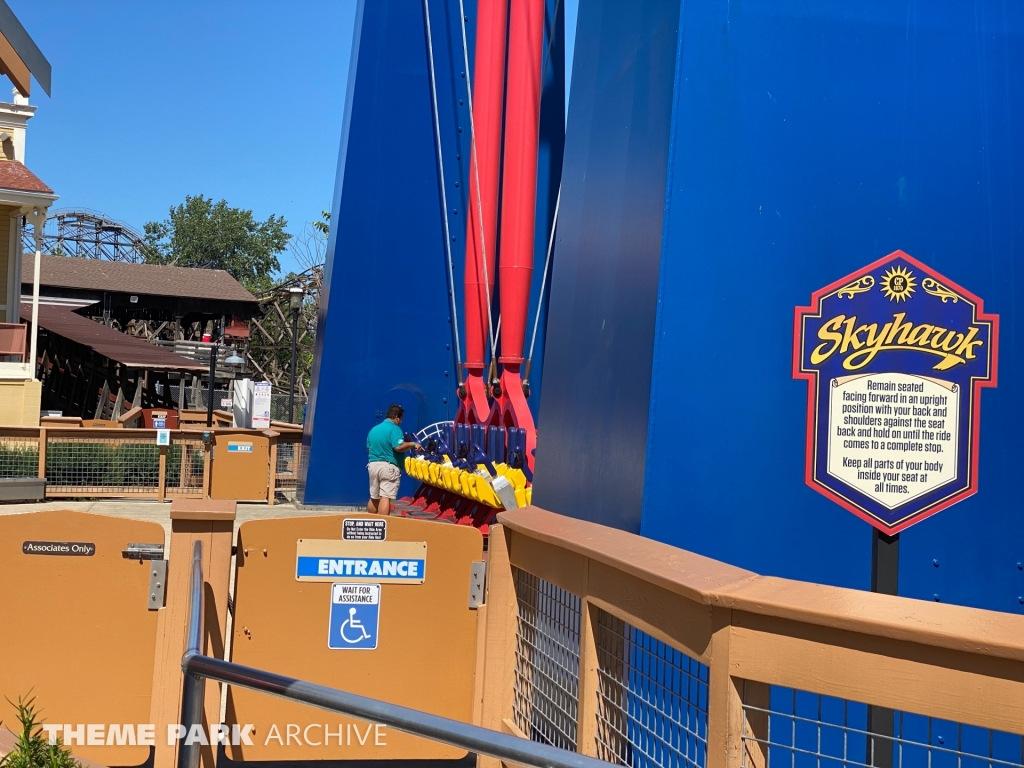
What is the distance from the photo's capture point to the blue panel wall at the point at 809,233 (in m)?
5.43

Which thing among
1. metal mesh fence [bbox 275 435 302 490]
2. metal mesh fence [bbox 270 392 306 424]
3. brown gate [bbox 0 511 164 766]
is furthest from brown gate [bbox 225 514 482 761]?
metal mesh fence [bbox 270 392 306 424]

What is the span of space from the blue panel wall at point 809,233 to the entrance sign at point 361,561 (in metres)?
1.19

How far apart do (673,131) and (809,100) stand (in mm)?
726

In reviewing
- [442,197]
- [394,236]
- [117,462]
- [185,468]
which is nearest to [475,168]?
[442,197]

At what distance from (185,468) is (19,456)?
8.77 feet

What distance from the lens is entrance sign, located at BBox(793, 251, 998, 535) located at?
525 centimetres

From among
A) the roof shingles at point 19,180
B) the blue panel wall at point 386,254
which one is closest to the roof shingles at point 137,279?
the roof shingles at point 19,180

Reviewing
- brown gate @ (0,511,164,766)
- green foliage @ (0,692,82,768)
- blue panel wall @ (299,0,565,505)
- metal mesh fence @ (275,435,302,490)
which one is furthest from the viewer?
metal mesh fence @ (275,435,302,490)

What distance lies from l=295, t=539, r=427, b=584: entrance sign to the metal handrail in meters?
1.07

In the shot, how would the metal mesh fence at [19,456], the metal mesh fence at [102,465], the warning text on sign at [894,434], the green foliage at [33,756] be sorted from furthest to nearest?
the metal mesh fence at [102,465] < the metal mesh fence at [19,456] < the warning text on sign at [894,434] < the green foliage at [33,756]

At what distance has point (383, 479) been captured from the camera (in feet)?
46.4

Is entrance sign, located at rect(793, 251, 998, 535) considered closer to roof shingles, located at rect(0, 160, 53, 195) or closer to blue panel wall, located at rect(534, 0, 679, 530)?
blue panel wall, located at rect(534, 0, 679, 530)

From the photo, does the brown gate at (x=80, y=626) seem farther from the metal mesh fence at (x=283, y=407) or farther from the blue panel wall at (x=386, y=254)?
the metal mesh fence at (x=283, y=407)

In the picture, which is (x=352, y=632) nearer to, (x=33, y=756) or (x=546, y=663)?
(x=546, y=663)
